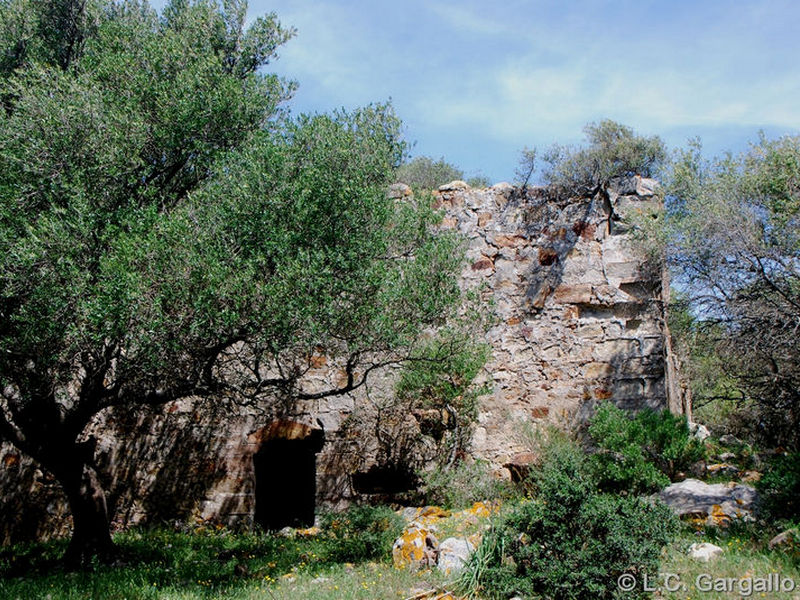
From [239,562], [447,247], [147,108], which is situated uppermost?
[147,108]

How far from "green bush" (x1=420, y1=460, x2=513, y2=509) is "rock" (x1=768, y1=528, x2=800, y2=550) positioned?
167 inches

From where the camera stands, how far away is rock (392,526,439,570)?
22.4ft

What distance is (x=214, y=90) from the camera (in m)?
8.24

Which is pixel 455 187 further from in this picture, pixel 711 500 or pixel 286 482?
pixel 711 500

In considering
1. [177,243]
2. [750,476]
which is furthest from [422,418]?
[177,243]

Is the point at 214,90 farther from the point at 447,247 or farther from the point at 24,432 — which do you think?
the point at 24,432

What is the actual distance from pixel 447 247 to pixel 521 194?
468 cm

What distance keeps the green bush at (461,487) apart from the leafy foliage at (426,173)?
666cm

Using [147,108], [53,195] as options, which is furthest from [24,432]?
[147,108]

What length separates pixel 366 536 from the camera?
25.3 ft

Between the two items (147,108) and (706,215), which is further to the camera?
(706,215)

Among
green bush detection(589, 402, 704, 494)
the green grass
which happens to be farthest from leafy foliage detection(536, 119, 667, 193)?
the green grass

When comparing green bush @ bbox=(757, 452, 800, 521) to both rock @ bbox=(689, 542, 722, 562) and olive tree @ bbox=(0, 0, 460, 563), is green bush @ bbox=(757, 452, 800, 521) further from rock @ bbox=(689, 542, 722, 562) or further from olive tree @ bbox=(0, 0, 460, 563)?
olive tree @ bbox=(0, 0, 460, 563)

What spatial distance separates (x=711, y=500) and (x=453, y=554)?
11.7 ft
